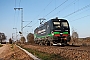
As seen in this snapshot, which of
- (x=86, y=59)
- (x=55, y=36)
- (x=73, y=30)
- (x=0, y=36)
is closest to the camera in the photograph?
(x=86, y=59)

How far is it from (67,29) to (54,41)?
9.01 feet

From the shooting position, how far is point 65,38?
28453 mm

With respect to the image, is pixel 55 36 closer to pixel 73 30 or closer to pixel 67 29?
pixel 67 29

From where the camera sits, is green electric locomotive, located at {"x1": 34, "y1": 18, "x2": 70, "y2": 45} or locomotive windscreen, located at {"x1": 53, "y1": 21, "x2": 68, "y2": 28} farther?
locomotive windscreen, located at {"x1": 53, "y1": 21, "x2": 68, "y2": 28}

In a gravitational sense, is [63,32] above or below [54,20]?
below

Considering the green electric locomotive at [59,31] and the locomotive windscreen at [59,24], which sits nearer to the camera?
the green electric locomotive at [59,31]

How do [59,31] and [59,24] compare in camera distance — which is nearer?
[59,31]

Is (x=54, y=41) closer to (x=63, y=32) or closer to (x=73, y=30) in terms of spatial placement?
(x=63, y=32)

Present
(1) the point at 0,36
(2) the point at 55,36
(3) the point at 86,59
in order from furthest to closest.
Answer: (1) the point at 0,36
(2) the point at 55,36
(3) the point at 86,59

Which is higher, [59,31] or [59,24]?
[59,24]

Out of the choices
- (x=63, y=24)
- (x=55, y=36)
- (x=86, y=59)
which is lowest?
(x=86, y=59)

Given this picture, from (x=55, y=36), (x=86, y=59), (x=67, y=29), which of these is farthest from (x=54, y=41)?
(x=86, y=59)

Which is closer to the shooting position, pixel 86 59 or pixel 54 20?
pixel 86 59

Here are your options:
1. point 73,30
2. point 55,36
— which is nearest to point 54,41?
point 55,36
